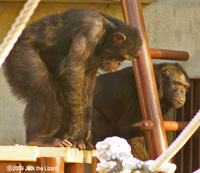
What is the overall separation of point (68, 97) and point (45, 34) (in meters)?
0.64

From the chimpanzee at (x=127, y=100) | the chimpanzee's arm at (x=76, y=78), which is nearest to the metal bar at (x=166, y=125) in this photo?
the chimpanzee's arm at (x=76, y=78)

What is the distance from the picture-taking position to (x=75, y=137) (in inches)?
162

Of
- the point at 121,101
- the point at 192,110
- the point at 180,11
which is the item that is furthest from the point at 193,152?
the point at 180,11

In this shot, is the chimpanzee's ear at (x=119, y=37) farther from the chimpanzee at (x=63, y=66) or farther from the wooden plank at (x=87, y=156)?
the wooden plank at (x=87, y=156)

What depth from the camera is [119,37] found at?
450cm

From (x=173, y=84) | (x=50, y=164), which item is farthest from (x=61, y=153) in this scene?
(x=173, y=84)

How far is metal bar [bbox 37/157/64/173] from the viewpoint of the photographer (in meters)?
3.08

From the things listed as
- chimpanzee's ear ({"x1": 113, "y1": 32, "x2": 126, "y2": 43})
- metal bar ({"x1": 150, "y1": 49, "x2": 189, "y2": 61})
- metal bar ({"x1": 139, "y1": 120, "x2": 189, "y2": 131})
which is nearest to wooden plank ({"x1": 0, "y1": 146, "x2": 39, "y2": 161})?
metal bar ({"x1": 139, "y1": 120, "x2": 189, "y2": 131})

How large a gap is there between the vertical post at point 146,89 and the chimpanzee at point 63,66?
0.19 meters

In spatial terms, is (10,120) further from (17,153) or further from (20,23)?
(20,23)

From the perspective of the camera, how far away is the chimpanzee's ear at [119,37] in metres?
4.47

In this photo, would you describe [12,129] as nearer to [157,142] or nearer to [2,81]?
[2,81]

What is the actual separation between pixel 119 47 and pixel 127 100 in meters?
1.39

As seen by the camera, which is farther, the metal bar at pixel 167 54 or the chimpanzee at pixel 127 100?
the chimpanzee at pixel 127 100
